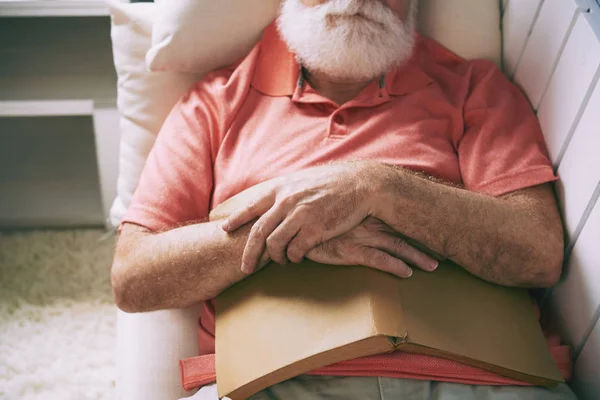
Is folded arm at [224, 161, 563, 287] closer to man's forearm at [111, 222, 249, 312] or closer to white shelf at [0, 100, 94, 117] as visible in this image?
man's forearm at [111, 222, 249, 312]

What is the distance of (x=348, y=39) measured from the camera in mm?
1084

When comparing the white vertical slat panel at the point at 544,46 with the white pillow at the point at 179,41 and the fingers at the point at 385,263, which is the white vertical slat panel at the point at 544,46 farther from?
the fingers at the point at 385,263

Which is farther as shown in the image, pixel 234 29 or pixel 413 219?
pixel 234 29

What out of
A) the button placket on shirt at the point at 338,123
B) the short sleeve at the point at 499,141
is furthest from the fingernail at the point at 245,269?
the short sleeve at the point at 499,141

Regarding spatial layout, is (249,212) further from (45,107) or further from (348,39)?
(45,107)

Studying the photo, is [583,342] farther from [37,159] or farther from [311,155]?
[37,159]

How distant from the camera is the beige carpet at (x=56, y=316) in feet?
4.44

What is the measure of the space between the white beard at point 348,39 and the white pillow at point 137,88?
267 millimetres

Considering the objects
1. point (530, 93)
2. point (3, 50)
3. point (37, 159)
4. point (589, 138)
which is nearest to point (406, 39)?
point (530, 93)

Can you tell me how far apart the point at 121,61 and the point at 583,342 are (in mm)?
1074

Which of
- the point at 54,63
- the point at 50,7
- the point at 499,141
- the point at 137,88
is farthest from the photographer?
the point at 54,63

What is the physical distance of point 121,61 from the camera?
1310 mm

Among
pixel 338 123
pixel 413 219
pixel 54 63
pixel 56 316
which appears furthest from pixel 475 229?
pixel 54 63

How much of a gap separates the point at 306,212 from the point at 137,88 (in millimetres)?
622
